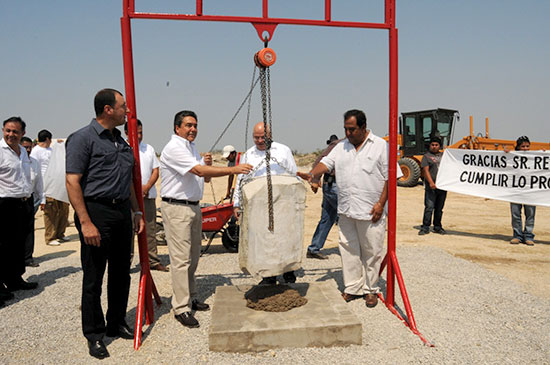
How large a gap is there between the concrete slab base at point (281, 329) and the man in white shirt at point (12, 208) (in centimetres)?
297

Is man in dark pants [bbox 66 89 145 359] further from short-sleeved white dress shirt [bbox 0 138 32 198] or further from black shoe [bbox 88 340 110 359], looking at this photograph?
short-sleeved white dress shirt [bbox 0 138 32 198]

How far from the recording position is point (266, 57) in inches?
142

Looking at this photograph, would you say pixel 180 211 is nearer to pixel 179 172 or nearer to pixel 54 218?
pixel 179 172

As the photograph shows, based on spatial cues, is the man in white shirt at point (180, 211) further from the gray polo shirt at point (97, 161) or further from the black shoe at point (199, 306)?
the gray polo shirt at point (97, 161)

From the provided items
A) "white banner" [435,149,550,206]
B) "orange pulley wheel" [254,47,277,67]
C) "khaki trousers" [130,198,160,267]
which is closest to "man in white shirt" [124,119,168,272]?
"khaki trousers" [130,198,160,267]

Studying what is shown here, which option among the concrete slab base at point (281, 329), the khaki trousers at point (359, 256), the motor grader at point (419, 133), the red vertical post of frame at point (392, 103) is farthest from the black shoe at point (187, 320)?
the motor grader at point (419, 133)

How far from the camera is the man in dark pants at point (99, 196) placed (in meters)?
3.10

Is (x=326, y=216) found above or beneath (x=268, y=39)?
beneath

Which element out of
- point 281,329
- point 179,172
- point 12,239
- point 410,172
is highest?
point 179,172

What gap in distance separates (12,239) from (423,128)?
50.9 feet

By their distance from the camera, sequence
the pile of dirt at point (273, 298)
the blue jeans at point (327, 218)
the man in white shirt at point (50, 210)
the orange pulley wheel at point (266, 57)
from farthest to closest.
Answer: the man in white shirt at point (50, 210) → the blue jeans at point (327, 218) → the pile of dirt at point (273, 298) → the orange pulley wheel at point (266, 57)

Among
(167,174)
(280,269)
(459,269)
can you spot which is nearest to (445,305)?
(459,269)

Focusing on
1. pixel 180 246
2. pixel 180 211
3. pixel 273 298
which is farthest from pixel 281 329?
pixel 180 211

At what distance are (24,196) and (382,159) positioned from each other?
175 inches
